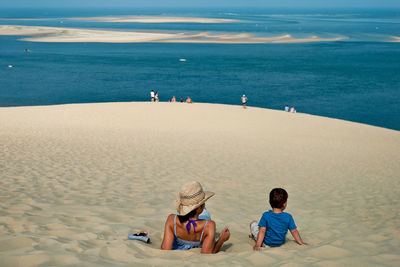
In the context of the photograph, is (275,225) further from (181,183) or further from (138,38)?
(138,38)

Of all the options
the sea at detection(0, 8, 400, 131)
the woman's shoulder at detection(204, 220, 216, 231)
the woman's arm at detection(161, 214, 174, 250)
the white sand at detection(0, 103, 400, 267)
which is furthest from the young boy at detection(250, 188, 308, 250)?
the sea at detection(0, 8, 400, 131)

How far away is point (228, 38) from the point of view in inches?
4441

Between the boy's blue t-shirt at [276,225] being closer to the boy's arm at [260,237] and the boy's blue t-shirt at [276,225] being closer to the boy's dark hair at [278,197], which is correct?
the boy's arm at [260,237]

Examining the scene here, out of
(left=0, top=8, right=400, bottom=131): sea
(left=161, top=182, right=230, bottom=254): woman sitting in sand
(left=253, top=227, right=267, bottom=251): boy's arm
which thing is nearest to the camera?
(left=161, top=182, right=230, bottom=254): woman sitting in sand

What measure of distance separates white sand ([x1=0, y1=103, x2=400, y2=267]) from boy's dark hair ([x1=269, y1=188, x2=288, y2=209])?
0.59 m

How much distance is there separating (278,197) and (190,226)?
1.21m

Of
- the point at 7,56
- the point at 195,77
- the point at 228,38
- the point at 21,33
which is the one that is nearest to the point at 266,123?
the point at 195,77

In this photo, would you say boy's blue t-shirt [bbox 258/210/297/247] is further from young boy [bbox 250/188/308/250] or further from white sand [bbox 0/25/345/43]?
white sand [bbox 0/25/345/43]

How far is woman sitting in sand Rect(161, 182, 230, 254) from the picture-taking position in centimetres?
497

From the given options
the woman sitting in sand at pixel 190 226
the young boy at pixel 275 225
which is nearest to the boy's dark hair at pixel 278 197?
the young boy at pixel 275 225

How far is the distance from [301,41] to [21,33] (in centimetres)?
8068

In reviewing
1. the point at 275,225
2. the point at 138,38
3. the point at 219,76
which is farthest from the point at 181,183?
the point at 138,38

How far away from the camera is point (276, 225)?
5695mm

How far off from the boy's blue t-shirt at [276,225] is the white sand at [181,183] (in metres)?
0.20
